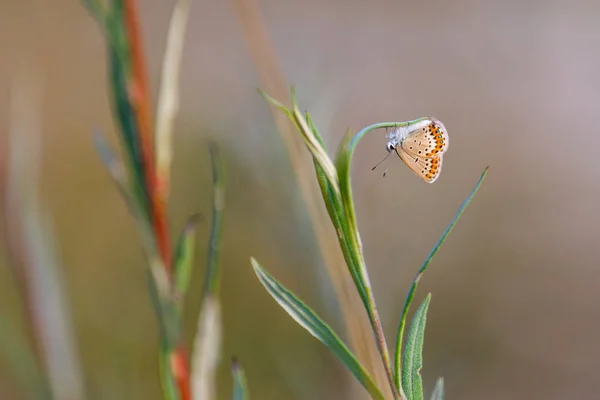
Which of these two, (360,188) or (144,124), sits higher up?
(144,124)

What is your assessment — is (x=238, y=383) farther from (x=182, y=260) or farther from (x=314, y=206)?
(x=314, y=206)

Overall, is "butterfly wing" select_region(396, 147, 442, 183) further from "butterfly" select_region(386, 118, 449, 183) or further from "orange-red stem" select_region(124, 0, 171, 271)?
"orange-red stem" select_region(124, 0, 171, 271)

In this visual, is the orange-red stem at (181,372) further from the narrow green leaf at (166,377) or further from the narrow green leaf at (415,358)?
the narrow green leaf at (415,358)

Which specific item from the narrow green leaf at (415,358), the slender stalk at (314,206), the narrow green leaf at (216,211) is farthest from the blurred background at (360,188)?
the narrow green leaf at (415,358)

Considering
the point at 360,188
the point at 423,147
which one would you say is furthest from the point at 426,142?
the point at 360,188

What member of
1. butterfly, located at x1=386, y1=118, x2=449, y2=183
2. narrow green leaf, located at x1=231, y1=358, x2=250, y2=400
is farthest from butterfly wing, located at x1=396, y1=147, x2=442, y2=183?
narrow green leaf, located at x1=231, y1=358, x2=250, y2=400
